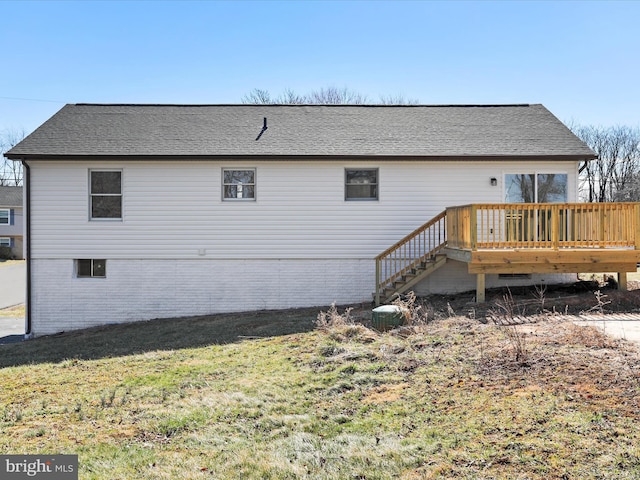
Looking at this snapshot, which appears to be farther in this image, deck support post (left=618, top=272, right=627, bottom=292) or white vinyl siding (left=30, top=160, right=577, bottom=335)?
white vinyl siding (left=30, top=160, right=577, bottom=335)

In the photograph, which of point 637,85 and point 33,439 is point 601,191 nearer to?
point 637,85

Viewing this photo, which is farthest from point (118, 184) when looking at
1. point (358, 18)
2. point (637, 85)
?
point (637, 85)

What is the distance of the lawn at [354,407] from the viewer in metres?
3.99

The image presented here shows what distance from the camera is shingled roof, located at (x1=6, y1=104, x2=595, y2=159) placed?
12969 millimetres

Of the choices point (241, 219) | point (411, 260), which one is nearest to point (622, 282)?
point (411, 260)

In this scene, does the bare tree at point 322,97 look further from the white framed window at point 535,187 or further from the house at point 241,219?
the white framed window at point 535,187

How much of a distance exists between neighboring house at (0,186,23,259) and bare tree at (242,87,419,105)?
24.2m

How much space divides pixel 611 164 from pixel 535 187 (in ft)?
112

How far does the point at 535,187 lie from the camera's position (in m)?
13.1

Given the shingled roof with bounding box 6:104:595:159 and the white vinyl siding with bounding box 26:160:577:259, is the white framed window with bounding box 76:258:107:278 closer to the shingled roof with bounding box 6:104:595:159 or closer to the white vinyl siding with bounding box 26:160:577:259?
the white vinyl siding with bounding box 26:160:577:259

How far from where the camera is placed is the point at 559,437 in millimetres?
4031

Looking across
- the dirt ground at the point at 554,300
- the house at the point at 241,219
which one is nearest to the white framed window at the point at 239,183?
the house at the point at 241,219

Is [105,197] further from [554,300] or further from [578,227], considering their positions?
[578,227]

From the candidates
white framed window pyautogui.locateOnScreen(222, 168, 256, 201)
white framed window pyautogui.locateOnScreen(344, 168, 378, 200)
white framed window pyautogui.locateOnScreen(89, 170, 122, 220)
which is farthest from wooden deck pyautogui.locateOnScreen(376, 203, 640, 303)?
white framed window pyautogui.locateOnScreen(89, 170, 122, 220)
